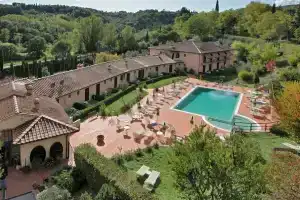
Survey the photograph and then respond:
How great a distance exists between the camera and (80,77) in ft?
111

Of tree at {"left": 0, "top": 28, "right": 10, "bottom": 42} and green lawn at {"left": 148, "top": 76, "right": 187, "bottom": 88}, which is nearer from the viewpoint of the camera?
green lawn at {"left": 148, "top": 76, "right": 187, "bottom": 88}

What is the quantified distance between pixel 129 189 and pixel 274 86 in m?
30.8

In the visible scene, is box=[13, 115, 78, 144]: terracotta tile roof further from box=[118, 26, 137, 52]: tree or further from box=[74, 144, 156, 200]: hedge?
box=[118, 26, 137, 52]: tree

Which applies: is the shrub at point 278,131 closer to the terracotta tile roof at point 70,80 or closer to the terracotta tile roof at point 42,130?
the terracotta tile roof at point 42,130

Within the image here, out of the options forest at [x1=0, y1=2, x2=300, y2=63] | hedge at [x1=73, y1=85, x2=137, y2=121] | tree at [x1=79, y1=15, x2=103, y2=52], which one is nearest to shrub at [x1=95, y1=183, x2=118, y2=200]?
hedge at [x1=73, y1=85, x2=137, y2=121]

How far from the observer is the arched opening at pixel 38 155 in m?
18.8

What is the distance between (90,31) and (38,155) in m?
51.0

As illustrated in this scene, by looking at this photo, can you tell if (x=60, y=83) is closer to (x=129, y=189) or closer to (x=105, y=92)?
(x=105, y=92)

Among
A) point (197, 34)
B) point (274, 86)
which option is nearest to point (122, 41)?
point (197, 34)

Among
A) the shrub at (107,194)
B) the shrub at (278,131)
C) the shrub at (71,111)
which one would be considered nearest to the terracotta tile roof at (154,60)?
the shrub at (71,111)

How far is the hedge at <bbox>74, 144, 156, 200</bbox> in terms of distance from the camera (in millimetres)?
14219

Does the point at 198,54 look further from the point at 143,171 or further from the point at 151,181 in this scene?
the point at 151,181

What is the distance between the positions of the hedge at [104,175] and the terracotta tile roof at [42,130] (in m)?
2.17

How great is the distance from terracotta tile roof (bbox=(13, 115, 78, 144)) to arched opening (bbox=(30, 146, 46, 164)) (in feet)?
3.29
